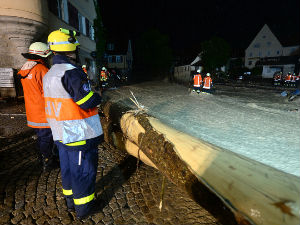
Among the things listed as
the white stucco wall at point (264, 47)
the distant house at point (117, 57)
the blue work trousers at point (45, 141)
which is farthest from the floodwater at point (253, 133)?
the white stucco wall at point (264, 47)

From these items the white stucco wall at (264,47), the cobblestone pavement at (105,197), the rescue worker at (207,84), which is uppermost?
the white stucco wall at (264,47)

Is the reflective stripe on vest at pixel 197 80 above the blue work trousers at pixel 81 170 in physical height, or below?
above

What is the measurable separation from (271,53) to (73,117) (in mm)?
47643

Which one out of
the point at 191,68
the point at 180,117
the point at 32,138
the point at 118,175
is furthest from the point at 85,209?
the point at 191,68

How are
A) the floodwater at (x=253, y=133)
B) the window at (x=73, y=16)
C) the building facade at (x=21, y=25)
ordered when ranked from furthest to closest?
1. the window at (x=73, y=16)
2. the building facade at (x=21, y=25)
3. the floodwater at (x=253, y=133)

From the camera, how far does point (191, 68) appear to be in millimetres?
48250

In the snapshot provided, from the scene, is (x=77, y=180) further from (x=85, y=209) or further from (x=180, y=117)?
(x=180, y=117)

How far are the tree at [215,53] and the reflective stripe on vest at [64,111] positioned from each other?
44.0 m

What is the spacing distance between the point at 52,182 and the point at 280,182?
9.53 feet

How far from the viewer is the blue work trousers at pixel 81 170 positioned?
196 cm

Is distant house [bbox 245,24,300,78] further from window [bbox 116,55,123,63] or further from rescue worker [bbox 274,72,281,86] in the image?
window [bbox 116,55,123,63]

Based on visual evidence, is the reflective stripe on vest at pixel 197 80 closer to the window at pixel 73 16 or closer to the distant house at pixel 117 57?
the window at pixel 73 16

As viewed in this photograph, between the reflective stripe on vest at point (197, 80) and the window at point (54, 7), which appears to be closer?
the window at point (54, 7)

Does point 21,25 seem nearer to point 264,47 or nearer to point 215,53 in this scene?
point 215,53
